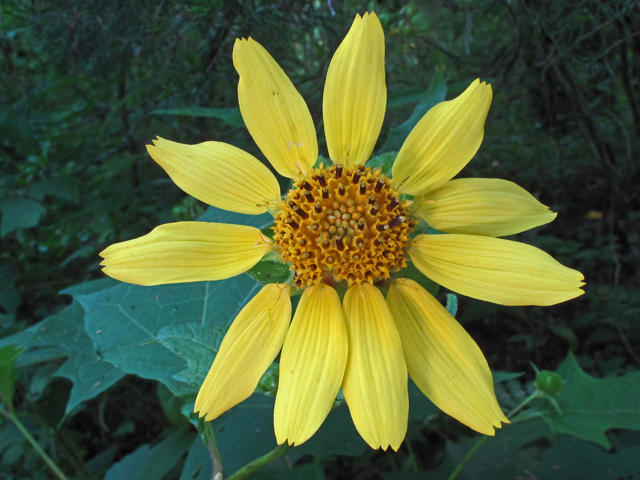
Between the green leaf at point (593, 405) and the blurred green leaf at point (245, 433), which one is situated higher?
the blurred green leaf at point (245, 433)

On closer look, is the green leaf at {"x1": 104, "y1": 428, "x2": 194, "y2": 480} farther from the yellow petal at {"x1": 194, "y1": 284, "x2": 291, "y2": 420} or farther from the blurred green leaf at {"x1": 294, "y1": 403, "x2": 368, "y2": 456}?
the yellow petal at {"x1": 194, "y1": 284, "x2": 291, "y2": 420}

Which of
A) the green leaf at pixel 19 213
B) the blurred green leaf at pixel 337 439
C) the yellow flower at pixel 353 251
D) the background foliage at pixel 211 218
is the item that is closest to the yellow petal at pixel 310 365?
the yellow flower at pixel 353 251

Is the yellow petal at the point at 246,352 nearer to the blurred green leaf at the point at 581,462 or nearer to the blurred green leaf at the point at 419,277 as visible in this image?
the blurred green leaf at the point at 419,277

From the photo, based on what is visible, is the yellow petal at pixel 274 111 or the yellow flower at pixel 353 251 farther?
the yellow petal at pixel 274 111

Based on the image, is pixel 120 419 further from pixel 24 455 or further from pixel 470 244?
pixel 470 244

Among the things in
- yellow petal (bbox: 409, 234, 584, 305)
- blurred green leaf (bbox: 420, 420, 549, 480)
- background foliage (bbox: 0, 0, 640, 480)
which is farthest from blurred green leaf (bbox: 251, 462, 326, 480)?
yellow petal (bbox: 409, 234, 584, 305)
